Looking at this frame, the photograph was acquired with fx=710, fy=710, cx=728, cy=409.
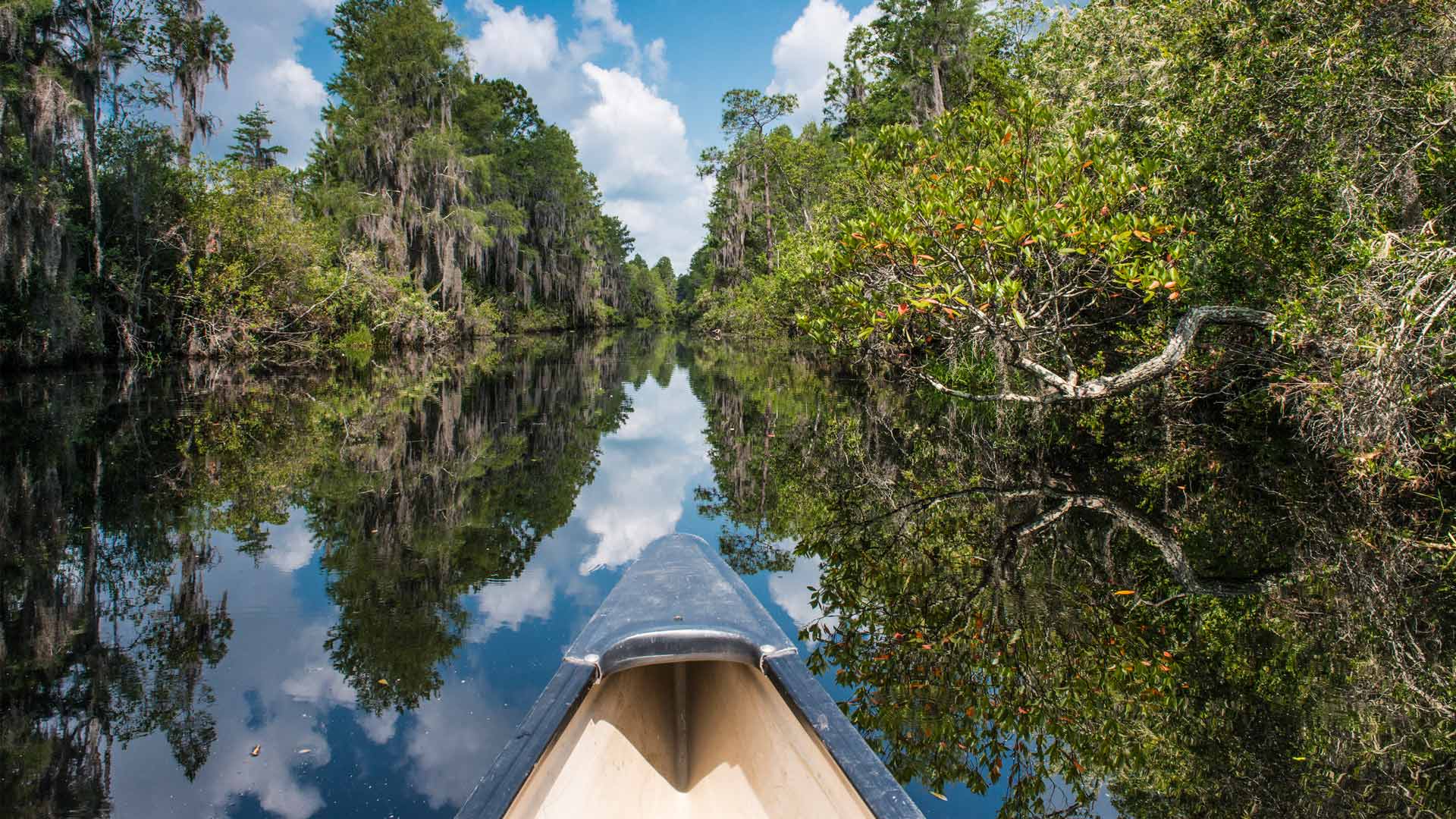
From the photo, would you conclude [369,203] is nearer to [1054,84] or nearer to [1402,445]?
[1054,84]

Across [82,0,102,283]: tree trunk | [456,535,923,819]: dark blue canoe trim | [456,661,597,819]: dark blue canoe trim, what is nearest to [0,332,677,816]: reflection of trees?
[456,535,923,819]: dark blue canoe trim

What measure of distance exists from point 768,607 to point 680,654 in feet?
6.03

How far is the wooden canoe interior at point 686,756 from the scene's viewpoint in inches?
82.9

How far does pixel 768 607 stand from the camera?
436cm

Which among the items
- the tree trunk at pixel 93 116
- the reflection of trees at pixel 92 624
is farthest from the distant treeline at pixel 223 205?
the reflection of trees at pixel 92 624

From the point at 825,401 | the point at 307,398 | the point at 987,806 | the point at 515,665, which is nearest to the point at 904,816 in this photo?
the point at 987,806

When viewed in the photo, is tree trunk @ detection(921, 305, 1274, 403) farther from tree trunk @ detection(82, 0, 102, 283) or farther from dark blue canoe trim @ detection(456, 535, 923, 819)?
tree trunk @ detection(82, 0, 102, 283)

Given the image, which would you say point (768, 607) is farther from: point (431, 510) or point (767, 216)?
point (767, 216)

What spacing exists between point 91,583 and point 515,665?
285 cm

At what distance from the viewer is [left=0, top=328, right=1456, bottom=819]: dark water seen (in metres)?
2.70

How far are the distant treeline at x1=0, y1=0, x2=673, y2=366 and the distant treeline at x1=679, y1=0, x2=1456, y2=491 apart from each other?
14644mm

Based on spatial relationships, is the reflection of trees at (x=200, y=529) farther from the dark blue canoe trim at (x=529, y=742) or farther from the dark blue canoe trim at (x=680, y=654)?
the dark blue canoe trim at (x=529, y=742)

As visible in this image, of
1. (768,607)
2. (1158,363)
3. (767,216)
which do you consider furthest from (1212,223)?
(767,216)

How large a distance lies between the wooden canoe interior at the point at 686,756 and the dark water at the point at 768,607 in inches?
24.0
